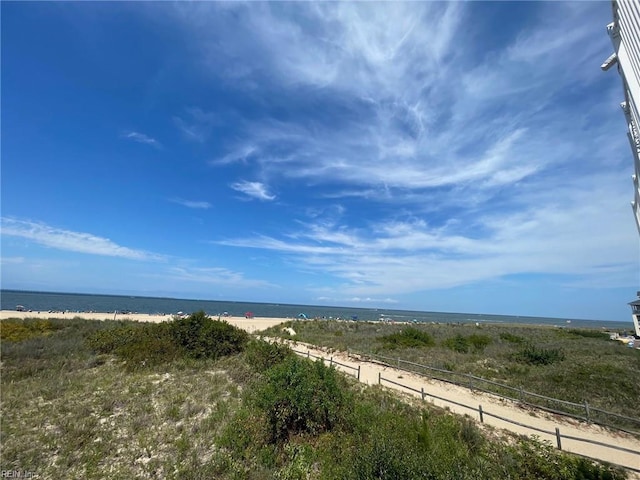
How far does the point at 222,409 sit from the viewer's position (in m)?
12.2

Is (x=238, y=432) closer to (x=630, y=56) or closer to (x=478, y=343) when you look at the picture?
(x=630, y=56)

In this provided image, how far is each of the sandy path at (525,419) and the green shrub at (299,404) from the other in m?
5.55

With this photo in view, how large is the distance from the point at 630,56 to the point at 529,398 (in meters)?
16.6

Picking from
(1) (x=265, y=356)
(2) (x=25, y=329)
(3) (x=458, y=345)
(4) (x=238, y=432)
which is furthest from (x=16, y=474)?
(3) (x=458, y=345)

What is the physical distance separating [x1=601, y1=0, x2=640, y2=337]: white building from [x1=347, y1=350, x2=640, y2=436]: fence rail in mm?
12637

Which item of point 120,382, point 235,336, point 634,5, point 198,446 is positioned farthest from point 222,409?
point 634,5

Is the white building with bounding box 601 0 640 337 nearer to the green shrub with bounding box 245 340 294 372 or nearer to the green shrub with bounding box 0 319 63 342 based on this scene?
the green shrub with bounding box 245 340 294 372

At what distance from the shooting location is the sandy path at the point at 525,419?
10.2 metres

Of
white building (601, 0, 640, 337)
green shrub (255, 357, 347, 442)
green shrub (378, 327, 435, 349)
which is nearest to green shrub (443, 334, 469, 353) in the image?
green shrub (378, 327, 435, 349)

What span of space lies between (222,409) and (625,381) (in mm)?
21345

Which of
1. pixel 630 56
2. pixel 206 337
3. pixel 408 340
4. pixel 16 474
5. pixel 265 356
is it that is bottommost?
pixel 16 474

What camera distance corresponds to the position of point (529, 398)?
15.0 m

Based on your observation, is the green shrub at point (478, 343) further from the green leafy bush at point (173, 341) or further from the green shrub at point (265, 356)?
the green leafy bush at point (173, 341)

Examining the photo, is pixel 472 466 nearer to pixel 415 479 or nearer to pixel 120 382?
pixel 415 479
